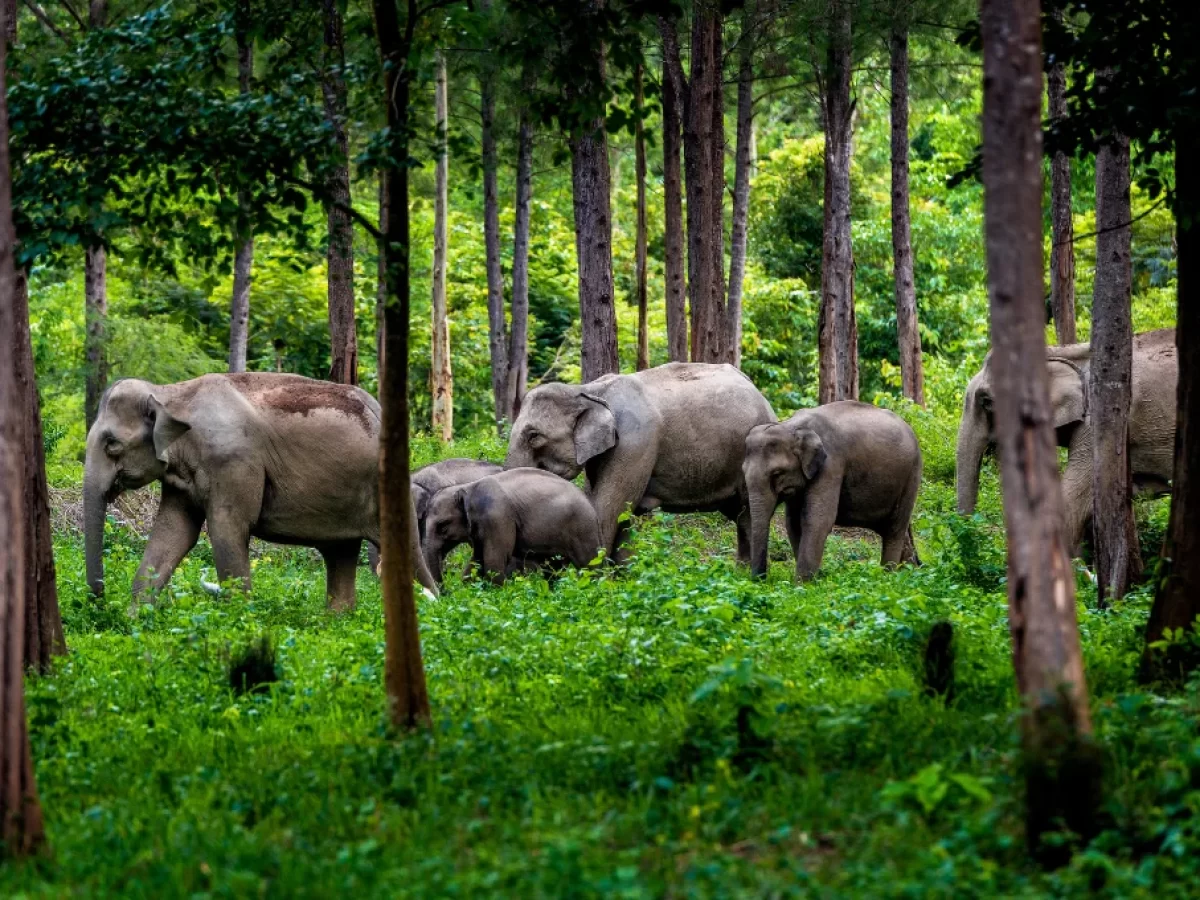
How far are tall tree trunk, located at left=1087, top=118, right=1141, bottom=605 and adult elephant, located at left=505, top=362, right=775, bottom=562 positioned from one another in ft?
21.2

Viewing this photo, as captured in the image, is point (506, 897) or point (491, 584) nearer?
point (506, 897)

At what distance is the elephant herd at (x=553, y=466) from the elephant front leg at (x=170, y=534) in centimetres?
2

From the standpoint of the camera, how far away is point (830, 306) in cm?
2570

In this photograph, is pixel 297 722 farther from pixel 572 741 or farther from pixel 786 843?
pixel 786 843

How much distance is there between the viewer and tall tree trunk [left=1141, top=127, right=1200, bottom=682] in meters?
7.89

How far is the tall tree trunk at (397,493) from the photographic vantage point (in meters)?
7.30

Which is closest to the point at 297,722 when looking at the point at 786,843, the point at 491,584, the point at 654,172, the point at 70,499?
the point at 786,843

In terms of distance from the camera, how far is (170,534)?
1373 cm

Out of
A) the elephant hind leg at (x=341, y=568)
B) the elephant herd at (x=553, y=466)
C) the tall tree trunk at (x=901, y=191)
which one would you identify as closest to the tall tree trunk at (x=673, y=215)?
the tall tree trunk at (x=901, y=191)

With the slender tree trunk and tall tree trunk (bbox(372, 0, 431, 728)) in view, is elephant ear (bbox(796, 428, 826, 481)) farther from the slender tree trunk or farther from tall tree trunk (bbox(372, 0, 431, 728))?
the slender tree trunk

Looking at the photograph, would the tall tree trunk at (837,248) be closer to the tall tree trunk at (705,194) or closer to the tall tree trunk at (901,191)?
the tall tree trunk at (901,191)

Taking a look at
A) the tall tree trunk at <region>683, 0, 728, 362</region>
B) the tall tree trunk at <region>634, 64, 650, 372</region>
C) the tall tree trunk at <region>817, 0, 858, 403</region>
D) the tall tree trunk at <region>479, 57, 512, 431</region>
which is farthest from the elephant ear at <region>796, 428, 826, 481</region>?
the tall tree trunk at <region>479, 57, 512, 431</region>

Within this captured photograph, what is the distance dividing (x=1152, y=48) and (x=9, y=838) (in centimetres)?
659

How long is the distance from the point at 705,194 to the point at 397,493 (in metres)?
15.3
